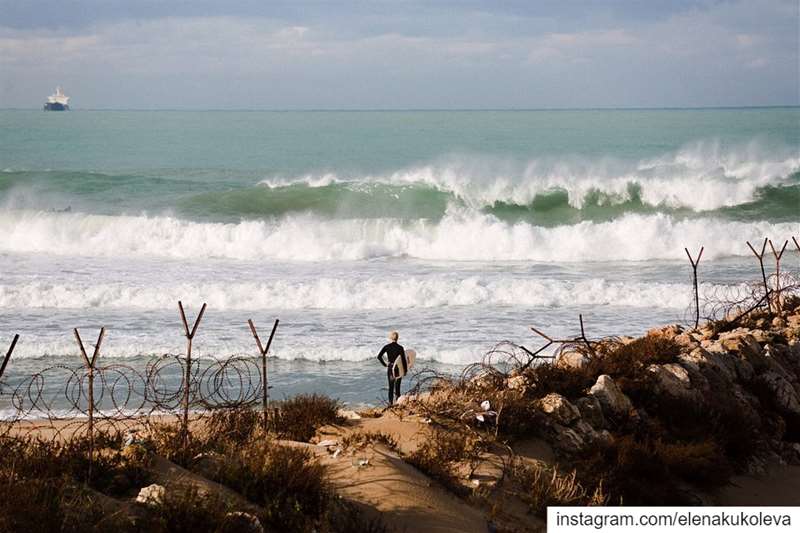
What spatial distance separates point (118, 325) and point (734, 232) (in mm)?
23076

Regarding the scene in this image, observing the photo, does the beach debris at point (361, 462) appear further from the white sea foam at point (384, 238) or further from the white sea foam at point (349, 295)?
the white sea foam at point (384, 238)

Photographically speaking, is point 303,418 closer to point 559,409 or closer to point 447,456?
point 447,456

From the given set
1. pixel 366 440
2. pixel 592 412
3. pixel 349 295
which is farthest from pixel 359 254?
pixel 366 440

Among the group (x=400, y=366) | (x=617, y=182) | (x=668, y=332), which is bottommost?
(x=400, y=366)

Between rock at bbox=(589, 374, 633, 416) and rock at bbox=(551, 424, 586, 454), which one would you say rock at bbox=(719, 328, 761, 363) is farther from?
rock at bbox=(551, 424, 586, 454)

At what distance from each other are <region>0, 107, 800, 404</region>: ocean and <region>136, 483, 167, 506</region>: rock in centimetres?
729

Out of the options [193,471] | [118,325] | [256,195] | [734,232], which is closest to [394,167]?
[256,195]

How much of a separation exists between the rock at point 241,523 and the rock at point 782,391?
8.79 metres

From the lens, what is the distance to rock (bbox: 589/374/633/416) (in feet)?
38.7

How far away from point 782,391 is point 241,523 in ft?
29.8

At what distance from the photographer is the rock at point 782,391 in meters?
13.4

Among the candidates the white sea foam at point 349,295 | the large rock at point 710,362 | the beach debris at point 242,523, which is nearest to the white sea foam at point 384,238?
the white sea foam at point 349,295

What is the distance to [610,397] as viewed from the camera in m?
11.9

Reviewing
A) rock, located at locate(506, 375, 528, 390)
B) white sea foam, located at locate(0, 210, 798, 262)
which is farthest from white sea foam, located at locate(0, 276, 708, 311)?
rock, located at locate(506, 375, 528, 390)
